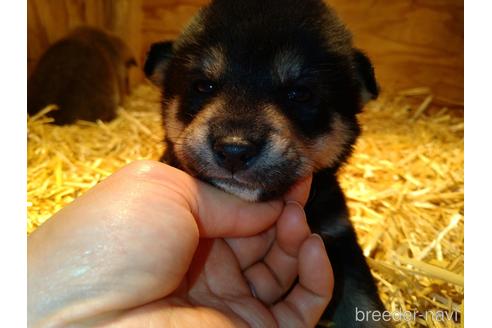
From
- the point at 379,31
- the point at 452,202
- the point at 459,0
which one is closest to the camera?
the point at 452,202

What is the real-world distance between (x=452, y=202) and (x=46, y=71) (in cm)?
326

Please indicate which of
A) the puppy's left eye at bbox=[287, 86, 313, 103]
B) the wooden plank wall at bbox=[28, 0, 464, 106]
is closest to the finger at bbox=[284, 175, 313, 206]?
the puppy's left eye at bbox=[287, 86, 313, 103]

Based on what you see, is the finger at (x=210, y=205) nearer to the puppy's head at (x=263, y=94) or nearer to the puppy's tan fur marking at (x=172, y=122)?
the puppy's head at (x=263, y=94)

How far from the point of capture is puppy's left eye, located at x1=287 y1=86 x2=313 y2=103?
2088 mm

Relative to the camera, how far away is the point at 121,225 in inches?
59.1

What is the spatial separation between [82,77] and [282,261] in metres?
3.28

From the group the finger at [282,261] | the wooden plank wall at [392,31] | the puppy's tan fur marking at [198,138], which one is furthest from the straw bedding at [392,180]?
the puppy's tan fur marking at [198,138]

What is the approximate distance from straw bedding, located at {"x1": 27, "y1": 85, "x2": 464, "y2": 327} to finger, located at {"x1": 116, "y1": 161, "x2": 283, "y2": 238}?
0.65 meters

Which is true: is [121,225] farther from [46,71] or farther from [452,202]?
[46,71]

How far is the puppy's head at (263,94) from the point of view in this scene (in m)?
1.88

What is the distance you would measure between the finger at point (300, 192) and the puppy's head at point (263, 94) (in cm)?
5
